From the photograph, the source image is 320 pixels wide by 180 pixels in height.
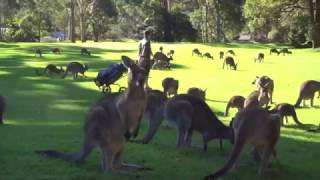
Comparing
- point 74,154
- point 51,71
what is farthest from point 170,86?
point 74,154

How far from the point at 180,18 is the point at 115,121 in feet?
228

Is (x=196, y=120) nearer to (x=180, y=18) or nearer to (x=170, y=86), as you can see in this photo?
(x=170, y=86)

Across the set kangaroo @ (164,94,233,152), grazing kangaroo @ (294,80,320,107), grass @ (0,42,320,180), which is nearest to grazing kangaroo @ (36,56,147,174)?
grass @ (0,42,320,180)

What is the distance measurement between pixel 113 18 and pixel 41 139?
89.6 metres

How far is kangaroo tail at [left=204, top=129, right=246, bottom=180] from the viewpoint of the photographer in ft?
25.6

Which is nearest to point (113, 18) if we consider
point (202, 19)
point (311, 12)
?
point (202, 19)

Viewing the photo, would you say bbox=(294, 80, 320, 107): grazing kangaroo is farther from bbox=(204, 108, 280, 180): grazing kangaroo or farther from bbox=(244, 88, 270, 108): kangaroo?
bbox=(204, 108, 280, 180): grazing kangaroo

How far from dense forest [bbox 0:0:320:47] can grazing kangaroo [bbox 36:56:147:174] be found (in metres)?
46.4

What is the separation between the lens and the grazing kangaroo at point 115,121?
26.6ft

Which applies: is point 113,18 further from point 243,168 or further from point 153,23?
point 243,168

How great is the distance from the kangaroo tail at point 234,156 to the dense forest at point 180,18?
46.3 m

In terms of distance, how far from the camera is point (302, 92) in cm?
1745

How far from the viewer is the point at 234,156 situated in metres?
8.12

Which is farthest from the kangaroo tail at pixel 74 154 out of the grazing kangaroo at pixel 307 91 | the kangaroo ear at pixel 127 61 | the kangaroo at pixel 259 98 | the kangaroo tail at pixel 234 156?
the grazing kangaroo at pixel 307 91
